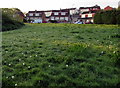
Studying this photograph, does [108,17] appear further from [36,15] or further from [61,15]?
[36,15]

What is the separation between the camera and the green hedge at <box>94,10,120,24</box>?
99.2 feet

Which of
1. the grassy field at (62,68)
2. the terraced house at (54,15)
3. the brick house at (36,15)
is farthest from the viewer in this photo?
the brick house at (36,15)

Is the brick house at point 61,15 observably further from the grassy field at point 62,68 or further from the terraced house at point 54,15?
the grassy field at point 62,68

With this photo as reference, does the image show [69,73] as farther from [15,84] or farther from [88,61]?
[15,84]

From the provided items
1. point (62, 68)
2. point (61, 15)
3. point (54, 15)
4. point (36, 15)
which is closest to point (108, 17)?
point (62, 68)

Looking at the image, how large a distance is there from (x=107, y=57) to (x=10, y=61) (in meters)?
3.43

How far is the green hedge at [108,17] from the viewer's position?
30250 mm

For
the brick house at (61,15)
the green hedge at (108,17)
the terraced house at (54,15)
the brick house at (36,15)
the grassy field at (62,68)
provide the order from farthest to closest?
the brick house at (36,15), the terraced house at (54,15), the brick house at (61,15), the green hedge at (108,17), the grassy field at (62,68)

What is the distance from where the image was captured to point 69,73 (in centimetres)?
474

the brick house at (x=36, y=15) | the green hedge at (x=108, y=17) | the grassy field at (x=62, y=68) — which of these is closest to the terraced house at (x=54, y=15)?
the brick house at (x=36, y=15)

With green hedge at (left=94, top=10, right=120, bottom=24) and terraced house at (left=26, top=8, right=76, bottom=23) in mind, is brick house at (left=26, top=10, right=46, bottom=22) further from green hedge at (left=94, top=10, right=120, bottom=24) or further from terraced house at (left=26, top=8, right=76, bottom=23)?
green hedge at (left=94, top=10, right=120, bottom=24)

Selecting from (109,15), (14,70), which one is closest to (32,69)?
(14,70)

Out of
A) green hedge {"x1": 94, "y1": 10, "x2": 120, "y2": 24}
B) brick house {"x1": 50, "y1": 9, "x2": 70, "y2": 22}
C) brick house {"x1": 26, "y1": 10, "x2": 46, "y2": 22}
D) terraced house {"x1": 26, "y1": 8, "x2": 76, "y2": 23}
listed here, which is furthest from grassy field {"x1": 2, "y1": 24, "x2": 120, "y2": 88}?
brick house {"x1": 26, "y1": 10, "x2": 46, "y2": 22}

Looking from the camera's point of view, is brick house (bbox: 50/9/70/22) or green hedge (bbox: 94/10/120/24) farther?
brick house (bbox: 50/9/70/22)
